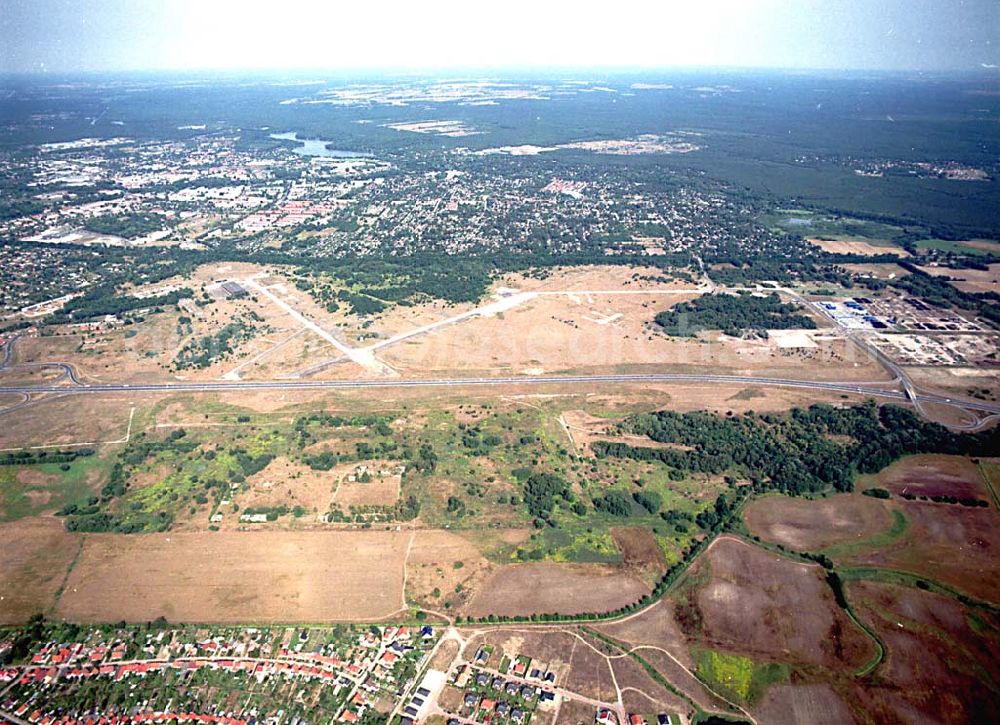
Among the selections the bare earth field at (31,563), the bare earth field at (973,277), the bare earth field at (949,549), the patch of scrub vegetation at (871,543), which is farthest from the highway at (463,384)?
the bare earth field at (973,277)

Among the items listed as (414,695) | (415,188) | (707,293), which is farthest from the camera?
(415,188)

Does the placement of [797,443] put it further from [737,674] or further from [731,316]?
[731,316]

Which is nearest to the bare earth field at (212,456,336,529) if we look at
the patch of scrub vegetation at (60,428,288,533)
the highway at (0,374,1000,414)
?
the patch of scrub vegetation at (60,428,288,533)

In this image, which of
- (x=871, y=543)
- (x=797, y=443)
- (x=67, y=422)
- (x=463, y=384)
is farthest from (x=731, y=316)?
(x=67, y=422)

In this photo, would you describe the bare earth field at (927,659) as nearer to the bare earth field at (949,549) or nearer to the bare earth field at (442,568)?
the bare earth field at (949,549)

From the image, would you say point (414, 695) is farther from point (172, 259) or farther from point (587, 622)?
point (172, 259)

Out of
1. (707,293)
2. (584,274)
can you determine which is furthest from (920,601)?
(584,274)
